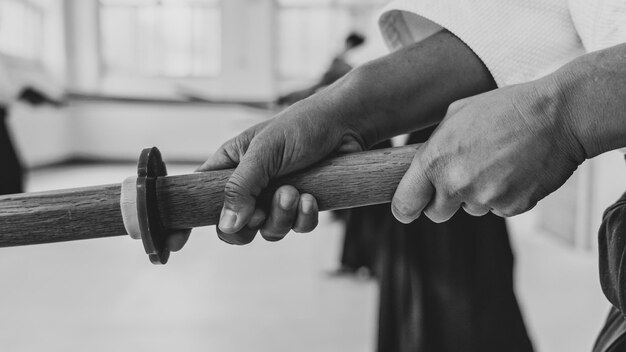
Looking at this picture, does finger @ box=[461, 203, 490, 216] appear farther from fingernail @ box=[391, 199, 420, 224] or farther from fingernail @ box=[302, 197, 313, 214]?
fingernail @ box=[302, 197, 313, 214]

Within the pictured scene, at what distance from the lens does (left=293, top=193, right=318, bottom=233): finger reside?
2.04ft

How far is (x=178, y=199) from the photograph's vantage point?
0.62 metres

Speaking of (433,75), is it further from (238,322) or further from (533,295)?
(533,295)

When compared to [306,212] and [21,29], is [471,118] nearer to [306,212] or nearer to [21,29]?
[306,212]

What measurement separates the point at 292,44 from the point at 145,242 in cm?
774

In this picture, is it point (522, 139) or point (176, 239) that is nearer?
point (522, 139)

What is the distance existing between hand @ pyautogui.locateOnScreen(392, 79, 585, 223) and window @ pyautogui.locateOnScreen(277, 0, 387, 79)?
24.9 ft

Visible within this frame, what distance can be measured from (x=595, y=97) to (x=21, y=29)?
24.5 feet

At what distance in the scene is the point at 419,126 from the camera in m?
0.77

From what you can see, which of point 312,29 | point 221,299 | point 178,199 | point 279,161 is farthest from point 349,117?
point 312,29

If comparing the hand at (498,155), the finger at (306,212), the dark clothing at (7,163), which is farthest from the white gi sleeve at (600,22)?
the dark clothing at (7,163)

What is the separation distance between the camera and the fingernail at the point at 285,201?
2.03 ft

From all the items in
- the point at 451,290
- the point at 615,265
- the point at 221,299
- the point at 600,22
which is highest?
the point at 600,22

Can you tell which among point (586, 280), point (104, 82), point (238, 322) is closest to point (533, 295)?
point (586, 280)
